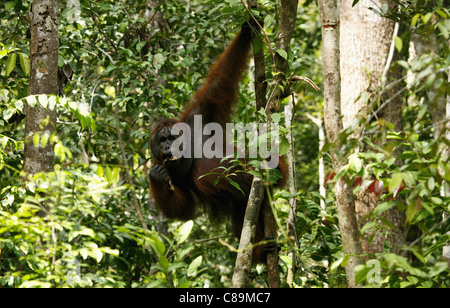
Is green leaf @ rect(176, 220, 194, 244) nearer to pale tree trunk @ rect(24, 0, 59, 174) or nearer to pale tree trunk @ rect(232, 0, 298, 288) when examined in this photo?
pale tree trunk @ rect(232, 0, 298, 288)

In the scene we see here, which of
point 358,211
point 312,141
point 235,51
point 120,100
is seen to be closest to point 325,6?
point 235,51

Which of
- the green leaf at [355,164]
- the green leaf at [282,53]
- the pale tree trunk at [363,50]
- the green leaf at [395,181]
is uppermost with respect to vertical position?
the pale tree trunk at [363,50]

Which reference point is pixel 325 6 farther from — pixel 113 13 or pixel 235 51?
pixel 113 13

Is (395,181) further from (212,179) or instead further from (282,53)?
(212,179)

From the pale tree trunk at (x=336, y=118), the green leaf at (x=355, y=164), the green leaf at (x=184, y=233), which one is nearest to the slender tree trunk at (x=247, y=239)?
the green leaf at (x=184, y=233)

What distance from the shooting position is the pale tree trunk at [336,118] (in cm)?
267

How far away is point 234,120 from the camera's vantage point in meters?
4.95

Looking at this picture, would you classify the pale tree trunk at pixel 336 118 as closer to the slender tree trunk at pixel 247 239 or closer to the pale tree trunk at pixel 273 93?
the pale tree trunk at pixel 273 93

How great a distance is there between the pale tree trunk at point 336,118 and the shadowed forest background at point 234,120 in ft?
0.05

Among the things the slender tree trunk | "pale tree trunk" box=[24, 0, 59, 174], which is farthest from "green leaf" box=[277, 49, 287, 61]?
"pale tree trunk" box=[24, 0, 59, 174]

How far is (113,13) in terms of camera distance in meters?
4.70

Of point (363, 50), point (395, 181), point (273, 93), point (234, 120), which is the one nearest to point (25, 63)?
point (273, 93)
